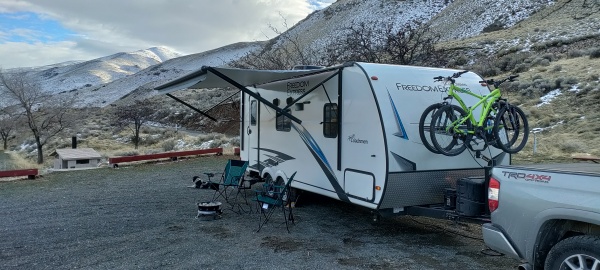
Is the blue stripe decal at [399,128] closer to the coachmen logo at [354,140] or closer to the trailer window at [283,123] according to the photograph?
the coachmen logo at [354,140]

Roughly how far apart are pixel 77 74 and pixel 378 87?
14199cm

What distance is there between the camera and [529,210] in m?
3.87

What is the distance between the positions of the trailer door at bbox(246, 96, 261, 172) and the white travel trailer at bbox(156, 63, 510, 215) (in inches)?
67.7

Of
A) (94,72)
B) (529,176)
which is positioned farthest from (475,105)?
(94,72)

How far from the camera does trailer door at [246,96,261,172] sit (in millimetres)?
9773

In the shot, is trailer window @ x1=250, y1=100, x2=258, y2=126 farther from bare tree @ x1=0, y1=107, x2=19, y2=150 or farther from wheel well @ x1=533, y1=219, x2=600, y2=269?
bare tree @ x1=0, y1=107, x2=19, y2=150

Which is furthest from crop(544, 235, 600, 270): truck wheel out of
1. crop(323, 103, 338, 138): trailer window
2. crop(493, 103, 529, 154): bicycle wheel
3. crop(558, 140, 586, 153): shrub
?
crop(558, 140, 586, 153): shrub

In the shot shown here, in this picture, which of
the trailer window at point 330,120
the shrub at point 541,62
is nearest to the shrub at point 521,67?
the shrub at point 541,62

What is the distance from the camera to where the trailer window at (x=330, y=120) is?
700 centimetres

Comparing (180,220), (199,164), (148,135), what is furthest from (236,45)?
(180,220)

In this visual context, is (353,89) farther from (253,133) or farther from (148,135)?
(148,135)

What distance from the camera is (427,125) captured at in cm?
607

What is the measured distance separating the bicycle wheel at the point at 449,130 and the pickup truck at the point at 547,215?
65.5 inches

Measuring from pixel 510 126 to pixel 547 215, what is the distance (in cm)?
307
